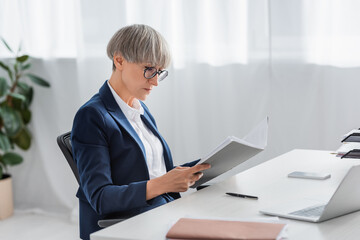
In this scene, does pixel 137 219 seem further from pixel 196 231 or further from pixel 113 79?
pixel 113 79

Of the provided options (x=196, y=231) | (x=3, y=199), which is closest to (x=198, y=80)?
(x=3, y=199)

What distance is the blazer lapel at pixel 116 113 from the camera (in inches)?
75.9

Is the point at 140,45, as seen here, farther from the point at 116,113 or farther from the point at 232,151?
the point at 232,151

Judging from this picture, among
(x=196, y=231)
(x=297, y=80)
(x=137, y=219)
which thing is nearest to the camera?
(x=196, y=231)

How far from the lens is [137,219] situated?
1.50 m

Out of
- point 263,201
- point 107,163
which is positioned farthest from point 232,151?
point 107,163

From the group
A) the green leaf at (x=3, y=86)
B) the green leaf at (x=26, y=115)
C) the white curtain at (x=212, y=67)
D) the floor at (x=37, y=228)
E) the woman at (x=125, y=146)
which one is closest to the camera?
the woman at (x=125, y=146)

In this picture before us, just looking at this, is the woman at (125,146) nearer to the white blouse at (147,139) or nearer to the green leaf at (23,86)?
the white blouse at (147,139)

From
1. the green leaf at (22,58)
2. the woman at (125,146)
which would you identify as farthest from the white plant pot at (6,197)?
the woman at (125,146)

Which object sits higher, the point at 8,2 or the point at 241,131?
the point at 8,2

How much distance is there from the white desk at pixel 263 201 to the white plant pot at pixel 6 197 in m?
2.42

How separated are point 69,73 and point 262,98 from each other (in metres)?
1.45

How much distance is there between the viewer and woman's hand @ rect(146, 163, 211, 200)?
1.68m

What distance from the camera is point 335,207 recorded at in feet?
4.71
